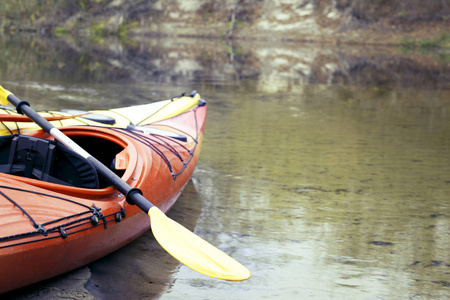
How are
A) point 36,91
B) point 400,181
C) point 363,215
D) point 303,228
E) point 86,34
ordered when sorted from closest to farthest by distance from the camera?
point 303,228 → point 363,215 → point 400,181 → point 36,91 → point 86,34

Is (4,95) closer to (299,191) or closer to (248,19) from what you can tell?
(299,191)

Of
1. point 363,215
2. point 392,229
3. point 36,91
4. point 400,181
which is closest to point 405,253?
point 392,229

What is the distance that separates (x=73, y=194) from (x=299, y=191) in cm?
220

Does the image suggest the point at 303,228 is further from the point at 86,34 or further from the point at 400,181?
the point at 86,34

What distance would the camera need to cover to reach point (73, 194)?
295cm

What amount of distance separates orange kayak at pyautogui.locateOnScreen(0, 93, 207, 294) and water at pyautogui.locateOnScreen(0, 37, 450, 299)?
193 millimetres

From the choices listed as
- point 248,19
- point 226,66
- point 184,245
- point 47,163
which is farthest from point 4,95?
point 248,19

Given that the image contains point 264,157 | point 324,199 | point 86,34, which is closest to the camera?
point 324,199

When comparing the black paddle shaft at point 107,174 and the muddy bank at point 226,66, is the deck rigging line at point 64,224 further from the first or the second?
the muddy bank at point 226,66

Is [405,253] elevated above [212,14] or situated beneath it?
situated beneath

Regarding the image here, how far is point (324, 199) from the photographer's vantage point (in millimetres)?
4449

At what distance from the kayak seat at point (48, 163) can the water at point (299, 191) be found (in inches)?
20.2

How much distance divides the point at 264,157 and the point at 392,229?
1.87 m

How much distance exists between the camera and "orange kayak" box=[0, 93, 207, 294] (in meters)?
2.56
